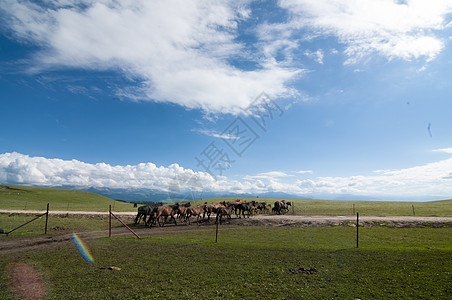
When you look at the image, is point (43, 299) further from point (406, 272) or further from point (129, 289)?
point (406, 272)

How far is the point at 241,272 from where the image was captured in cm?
1078

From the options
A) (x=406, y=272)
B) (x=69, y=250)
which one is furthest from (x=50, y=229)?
(x=406, y=272)

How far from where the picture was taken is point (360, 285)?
30.1ft

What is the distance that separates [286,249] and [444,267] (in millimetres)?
7814

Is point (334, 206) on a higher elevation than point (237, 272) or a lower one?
lower

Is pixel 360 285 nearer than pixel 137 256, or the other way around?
pixel 360 285

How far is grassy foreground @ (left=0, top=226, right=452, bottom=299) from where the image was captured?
27.8ft

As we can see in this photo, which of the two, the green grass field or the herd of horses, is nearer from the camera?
the herd of horses

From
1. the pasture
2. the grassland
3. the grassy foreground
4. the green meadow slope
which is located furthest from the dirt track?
the green meadow slope

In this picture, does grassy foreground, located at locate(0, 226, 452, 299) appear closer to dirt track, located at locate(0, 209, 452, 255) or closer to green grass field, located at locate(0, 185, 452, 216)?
dirt track, located at locate(0, 209, 452, 255)

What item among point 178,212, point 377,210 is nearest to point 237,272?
point 178,212

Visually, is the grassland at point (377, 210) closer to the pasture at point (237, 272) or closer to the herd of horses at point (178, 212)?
the herd of horses at point (178, 212)

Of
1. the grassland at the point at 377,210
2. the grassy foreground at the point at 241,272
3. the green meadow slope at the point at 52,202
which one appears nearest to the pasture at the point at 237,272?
the grassy foreground at the point at 241,272

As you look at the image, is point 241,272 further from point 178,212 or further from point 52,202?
point 52,202
